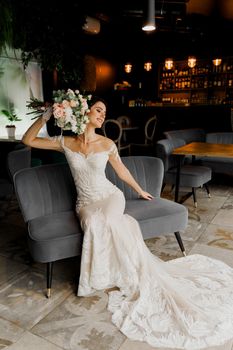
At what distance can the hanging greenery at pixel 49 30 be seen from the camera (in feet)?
13.0

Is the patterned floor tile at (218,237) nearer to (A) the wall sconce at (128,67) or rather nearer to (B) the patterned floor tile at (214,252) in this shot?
(B) the patterned floor tile at (214,252)

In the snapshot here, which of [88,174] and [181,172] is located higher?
[88,174]

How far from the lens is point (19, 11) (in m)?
4.10

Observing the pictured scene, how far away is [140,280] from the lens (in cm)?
189

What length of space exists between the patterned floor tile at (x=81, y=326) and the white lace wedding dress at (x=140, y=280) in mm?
57

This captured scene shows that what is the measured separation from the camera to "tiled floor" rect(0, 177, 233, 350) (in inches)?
62.8

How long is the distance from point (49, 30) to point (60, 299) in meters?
4.10

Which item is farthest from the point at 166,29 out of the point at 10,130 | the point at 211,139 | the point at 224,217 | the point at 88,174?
the point at 88,174

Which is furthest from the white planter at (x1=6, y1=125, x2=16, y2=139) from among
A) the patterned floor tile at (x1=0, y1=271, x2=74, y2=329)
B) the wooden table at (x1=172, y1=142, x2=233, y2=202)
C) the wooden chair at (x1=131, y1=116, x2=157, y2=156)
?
the patterned floor tile at (x1=0, y1=271, x2=74, y2=329)

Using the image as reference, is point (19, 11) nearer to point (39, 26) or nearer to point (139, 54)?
point (39, 26)

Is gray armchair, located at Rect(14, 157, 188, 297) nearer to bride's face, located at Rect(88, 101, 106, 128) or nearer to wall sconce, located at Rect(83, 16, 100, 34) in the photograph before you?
bride's face, located at Rect(88, 101, 106, 128)

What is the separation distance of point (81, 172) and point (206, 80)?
7.64 m

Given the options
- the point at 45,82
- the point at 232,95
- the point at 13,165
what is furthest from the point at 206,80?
the point at 13,165

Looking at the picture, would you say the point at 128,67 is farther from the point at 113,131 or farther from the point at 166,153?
the point at 166,153
